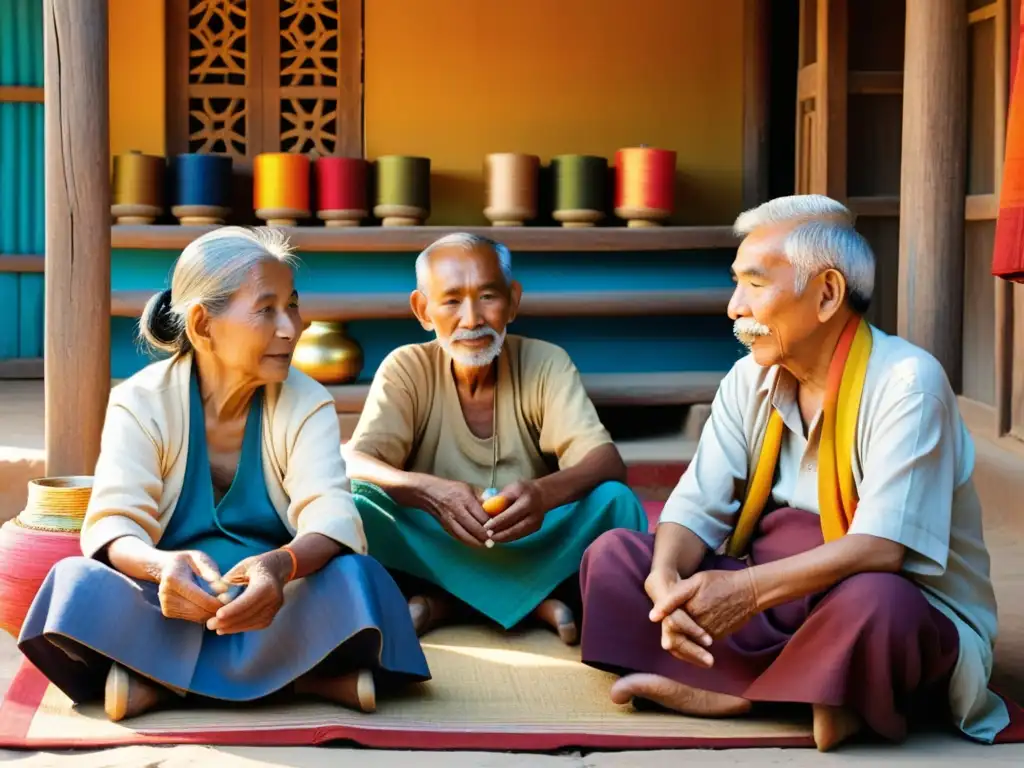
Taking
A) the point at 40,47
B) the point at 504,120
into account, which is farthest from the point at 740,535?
the point at 40,47

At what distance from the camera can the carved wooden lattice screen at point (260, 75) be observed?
7.59 metres

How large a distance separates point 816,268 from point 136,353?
15.3 feet

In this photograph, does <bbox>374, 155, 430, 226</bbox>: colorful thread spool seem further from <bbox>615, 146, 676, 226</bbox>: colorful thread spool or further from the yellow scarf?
the yellow scarf

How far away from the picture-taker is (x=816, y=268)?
3.60 meters

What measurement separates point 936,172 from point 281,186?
3634 mm

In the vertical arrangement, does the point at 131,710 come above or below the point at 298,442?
below

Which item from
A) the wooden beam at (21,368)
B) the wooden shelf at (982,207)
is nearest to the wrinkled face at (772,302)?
the wooden shelf at (982,207)

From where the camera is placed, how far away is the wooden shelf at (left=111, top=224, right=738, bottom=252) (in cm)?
704

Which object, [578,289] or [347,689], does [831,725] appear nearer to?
[347,689]

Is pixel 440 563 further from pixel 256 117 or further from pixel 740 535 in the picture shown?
pixel 256 117

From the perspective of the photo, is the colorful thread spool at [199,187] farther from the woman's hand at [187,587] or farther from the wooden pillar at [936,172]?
the woman's hand at [187,587]

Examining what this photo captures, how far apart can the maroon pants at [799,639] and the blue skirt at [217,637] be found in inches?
20.5

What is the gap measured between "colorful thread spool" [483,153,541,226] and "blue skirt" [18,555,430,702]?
12.6 feet

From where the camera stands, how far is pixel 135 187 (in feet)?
→ 23.4
